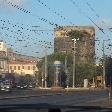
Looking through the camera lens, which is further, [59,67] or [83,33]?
[59,67]

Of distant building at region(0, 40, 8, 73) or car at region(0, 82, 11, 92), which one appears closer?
car at region(0, 82, 11, 92)

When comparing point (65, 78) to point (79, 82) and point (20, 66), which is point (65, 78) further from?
point (20, 66)

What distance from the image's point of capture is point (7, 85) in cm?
8381

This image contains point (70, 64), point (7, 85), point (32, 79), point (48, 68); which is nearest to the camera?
point (7, 85)

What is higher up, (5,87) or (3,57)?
(3,57)

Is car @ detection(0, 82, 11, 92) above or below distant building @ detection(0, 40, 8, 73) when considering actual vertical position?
below

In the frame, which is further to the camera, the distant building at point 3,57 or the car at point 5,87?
the distant building at point 3,57

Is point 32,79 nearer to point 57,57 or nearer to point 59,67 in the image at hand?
point 57,57

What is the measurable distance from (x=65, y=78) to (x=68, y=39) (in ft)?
26.9

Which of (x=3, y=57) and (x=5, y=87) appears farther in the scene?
(x=3, y=57)

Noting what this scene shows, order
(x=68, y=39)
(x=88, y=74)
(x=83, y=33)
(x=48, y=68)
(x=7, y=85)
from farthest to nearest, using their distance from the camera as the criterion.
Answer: (x=88, y=74), (x=48, y=68), (x=68, y=39), (x=83, y=33), (x=7, y=85)

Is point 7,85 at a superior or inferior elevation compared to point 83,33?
inferior

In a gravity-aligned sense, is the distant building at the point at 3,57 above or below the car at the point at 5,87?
above

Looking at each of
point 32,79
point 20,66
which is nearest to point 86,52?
point 32,79
